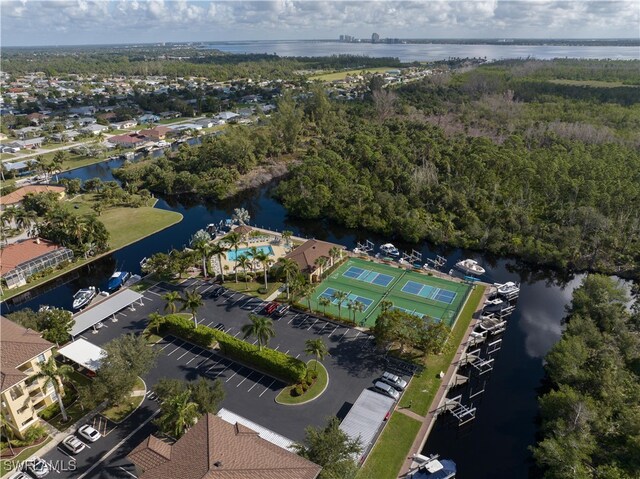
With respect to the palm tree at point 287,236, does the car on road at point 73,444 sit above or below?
below

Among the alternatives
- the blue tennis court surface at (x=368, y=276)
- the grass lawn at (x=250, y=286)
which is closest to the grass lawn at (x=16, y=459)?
the grass lawn at (x=250, y=286)

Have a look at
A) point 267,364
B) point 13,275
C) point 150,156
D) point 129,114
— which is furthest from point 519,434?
point 129,114

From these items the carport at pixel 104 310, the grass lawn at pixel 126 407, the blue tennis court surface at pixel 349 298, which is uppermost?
the carport at pixel 104 310

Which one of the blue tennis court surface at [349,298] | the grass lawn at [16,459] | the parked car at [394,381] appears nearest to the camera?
the grass lawn at [16,459]

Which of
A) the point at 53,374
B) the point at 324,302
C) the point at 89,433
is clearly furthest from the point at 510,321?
the point at 53,374

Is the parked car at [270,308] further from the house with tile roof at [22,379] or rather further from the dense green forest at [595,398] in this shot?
the dense green forest at [595,398]
